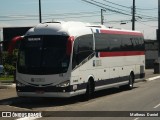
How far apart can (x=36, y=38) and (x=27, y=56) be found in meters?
0.79

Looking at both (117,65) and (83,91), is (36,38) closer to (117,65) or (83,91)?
(83,91)

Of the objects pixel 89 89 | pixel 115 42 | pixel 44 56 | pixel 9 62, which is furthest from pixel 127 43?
pixel 9 62

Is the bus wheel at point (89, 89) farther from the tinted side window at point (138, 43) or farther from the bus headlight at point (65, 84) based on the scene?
the tinted side window at point (138, 43)

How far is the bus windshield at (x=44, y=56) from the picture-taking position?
703 inches

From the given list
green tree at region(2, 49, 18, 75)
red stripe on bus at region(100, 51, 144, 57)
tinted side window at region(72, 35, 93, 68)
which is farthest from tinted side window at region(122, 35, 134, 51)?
green tree at region(2, 49, 18, 75)

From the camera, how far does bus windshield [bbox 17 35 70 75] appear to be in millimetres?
17844

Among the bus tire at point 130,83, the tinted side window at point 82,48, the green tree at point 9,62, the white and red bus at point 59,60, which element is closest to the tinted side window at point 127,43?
the bus tire at point 130,83

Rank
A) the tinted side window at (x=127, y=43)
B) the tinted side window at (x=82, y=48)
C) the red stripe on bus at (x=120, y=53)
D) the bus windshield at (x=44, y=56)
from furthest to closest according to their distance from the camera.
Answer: the tinted side window at (x=127, y=43) → the red stripe on bus at (x=120, y=53) → the tinted side window at (x=82, y=48) → the bus windshield at (x=44, y=56)

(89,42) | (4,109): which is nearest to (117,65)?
(89,42)

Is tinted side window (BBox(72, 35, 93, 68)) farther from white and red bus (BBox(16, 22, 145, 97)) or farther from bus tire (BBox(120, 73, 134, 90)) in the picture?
bus tire (BBox(120, 73, 134, 90))

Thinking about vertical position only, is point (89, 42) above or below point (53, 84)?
above

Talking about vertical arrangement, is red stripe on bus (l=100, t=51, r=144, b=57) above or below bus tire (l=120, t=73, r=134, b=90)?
above

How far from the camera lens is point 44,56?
1805 centimetres

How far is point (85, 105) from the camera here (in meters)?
17.6
